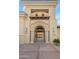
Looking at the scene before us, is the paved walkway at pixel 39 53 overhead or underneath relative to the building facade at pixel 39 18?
underneath

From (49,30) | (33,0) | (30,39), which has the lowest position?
(30,39)

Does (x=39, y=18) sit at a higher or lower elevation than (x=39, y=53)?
higher

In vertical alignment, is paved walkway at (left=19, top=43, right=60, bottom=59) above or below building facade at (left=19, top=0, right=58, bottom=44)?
below

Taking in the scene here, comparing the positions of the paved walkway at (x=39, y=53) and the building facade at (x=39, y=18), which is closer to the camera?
the paved walkway at (x=39, y=53)

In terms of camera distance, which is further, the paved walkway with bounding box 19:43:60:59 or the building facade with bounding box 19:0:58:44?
the building facade with bounding box 19:0:58:44

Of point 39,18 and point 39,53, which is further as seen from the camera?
point 39,18
